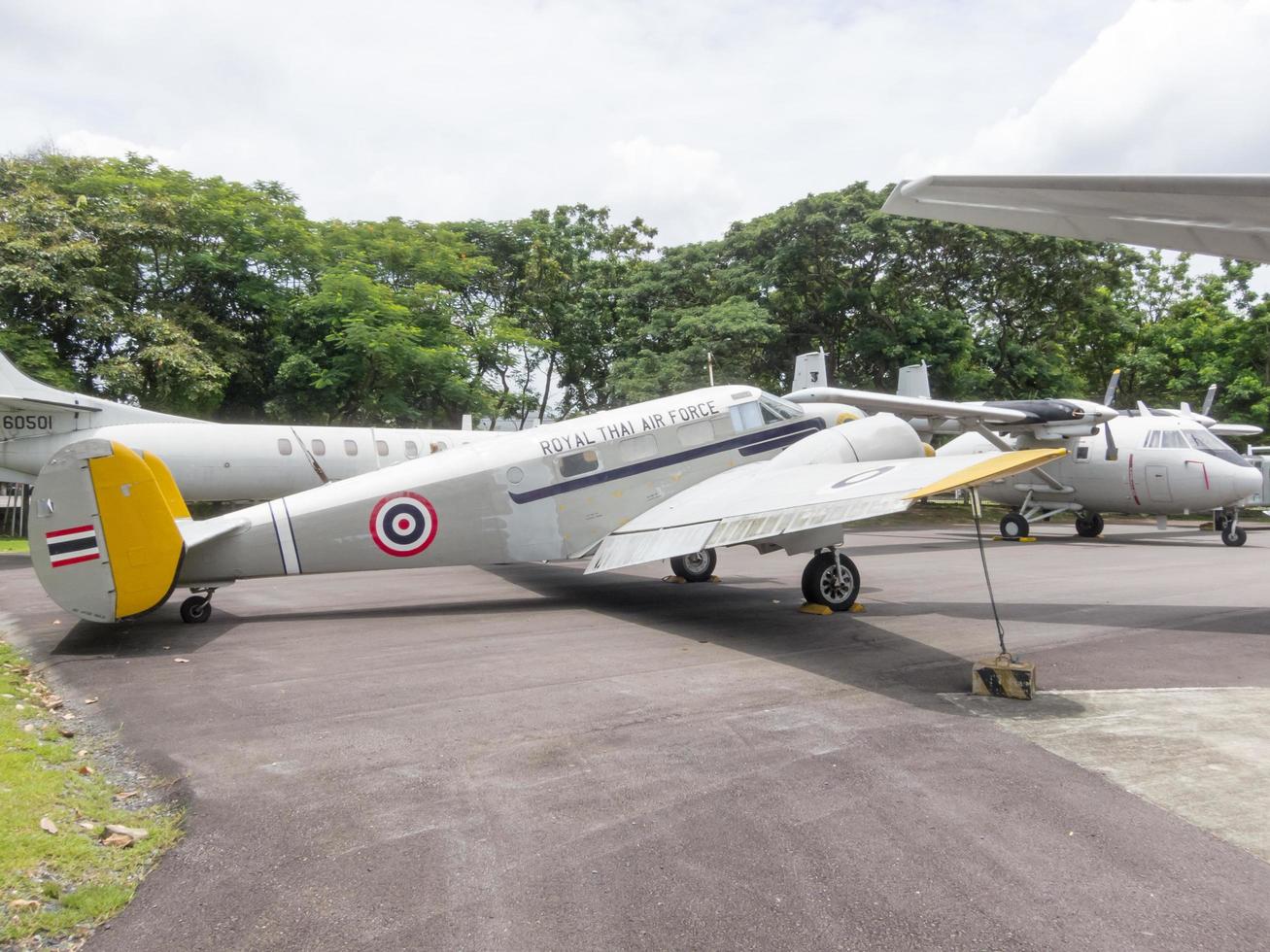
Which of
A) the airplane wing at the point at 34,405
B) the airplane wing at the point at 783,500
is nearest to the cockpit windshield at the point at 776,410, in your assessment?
the airplane wing at the point at 783,500

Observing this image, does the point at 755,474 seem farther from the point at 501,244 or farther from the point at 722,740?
the point at 501,244

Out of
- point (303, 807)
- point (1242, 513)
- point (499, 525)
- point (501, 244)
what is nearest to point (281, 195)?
point (501, 244)

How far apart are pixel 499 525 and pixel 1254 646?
9.17m

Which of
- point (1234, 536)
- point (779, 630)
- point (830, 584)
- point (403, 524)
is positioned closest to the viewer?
point (779, 630)

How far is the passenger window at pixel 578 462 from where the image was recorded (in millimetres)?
11453

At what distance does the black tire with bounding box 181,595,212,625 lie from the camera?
10.1 m

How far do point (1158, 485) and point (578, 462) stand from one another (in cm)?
1766

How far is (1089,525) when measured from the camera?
23.2 metres

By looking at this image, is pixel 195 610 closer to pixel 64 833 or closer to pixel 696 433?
pixel 64 833

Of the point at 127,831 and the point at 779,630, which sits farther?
the point at 779,630

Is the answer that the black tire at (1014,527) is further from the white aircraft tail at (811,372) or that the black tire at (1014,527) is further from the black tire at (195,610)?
the black tire at (195,610)

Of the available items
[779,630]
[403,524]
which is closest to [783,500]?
[779,630]

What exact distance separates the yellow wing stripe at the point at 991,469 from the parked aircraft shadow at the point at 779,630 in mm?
1751

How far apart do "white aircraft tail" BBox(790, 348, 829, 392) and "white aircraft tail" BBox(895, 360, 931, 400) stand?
10.6 ft
